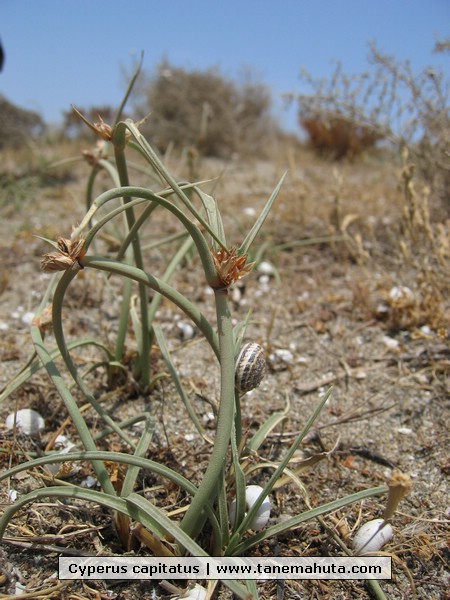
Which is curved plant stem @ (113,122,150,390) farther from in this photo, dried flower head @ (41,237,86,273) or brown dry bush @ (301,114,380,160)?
brown dry bush @ (301,114,380,160)

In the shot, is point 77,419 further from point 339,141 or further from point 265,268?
point 339,141

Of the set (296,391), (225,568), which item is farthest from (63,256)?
(296,391)

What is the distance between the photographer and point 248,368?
3.07 feet

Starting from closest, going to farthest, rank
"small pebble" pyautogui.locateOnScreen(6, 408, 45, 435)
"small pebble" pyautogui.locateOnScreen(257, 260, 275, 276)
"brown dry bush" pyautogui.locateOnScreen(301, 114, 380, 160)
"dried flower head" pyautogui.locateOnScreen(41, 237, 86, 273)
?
"dried flower head" pyautogui.locateOnScreen(41, 237, 86, 273)
"small pebble" pyautogui.locateOnScreen(6, 408, 45, 435)
"small pebble" pyautogui.locateOnScreen(257, 260, 275, 276)
"brown dry bush" pyautogui.locateOnScreen(301, 114, 380, 160)

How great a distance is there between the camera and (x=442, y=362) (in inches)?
67.6

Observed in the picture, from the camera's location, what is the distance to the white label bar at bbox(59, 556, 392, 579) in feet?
3.13

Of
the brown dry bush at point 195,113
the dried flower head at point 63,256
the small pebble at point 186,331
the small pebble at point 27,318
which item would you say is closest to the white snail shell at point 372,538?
the dried flower head at point 63,256

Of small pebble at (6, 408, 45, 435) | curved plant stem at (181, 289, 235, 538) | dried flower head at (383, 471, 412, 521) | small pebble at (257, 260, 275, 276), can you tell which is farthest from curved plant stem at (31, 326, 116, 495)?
small pebble at (257, 260, 275, 276)

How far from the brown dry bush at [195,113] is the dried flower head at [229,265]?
4.43 meters

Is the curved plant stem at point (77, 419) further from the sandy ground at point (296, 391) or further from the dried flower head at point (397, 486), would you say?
the dried flower head at point (397, 486)

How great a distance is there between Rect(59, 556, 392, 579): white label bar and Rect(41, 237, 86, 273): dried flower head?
550mm

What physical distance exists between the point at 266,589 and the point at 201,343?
93 centimetres

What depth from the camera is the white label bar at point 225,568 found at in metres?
0.95

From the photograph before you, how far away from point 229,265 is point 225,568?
569 mm
